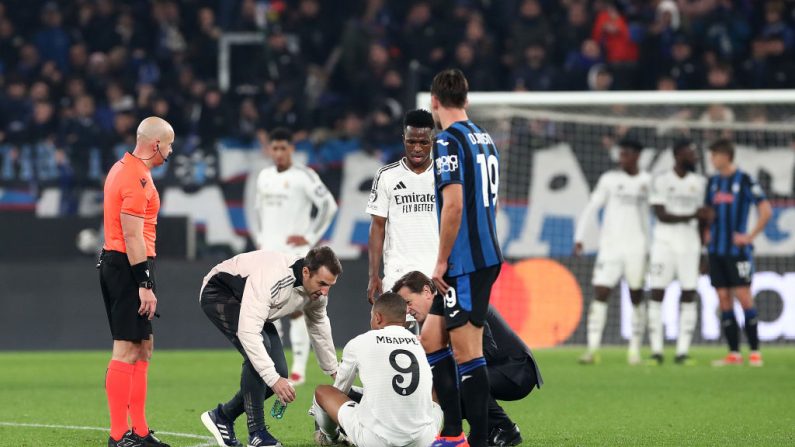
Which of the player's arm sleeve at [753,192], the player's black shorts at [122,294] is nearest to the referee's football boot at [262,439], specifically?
the player's black shorts at [122,294]

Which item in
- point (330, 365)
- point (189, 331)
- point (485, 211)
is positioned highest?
point (485, 211)

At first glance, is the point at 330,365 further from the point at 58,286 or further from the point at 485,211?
the point at 58,286

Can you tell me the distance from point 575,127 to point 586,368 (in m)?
4.81

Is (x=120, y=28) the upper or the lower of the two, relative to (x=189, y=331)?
upper

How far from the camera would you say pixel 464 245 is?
7.07 meters

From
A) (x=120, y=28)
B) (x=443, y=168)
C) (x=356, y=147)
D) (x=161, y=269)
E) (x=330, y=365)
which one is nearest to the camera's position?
(x=443, y=168)

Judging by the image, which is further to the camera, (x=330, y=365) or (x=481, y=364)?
(x=330, y=365)

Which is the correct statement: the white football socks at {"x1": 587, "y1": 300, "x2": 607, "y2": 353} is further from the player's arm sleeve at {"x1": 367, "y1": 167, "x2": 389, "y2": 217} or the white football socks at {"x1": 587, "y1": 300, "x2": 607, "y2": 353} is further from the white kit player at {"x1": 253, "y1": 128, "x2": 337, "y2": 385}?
the player's arm sleeve at {"x1": 367, "y1": 167, "x2": 389, "y2": 217}

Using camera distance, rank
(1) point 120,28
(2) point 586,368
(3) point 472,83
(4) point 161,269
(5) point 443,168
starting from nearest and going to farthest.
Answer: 1. (5) point 443,168
2. (2) point 586,368
3. (4) point 161,269
4. (3) point 472,83
5. (1) point 120,28

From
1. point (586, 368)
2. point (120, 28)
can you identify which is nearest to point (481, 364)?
point (586, 368)

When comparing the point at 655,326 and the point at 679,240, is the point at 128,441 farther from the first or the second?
the point at 679,240

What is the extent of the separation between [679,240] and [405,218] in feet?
20.7

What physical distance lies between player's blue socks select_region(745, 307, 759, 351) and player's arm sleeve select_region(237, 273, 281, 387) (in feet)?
26.9

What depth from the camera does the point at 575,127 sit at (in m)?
17.6
